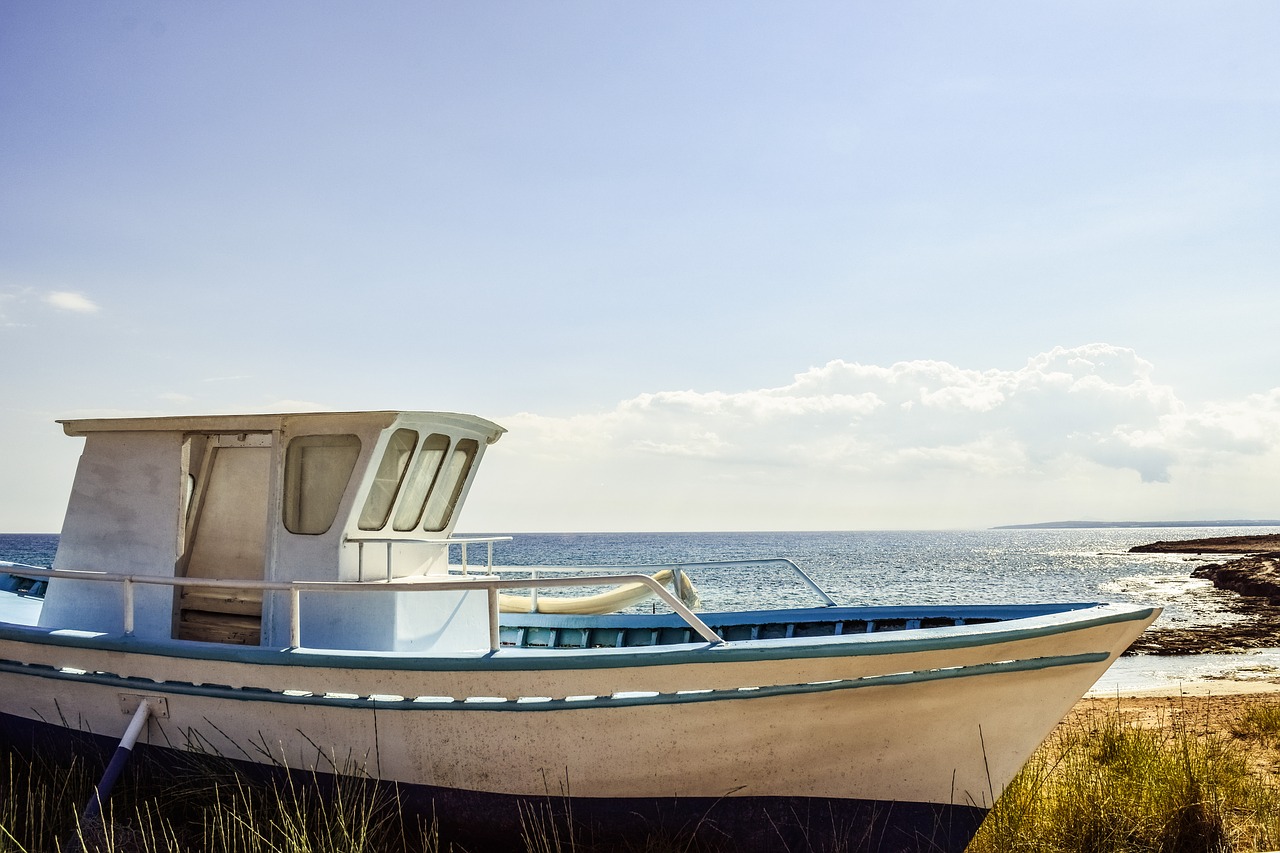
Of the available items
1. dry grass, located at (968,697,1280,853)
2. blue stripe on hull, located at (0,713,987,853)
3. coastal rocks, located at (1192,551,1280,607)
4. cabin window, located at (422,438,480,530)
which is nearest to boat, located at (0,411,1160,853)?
blue stripe on hull, located at (0,713,987,853)

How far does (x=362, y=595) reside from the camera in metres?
6.05

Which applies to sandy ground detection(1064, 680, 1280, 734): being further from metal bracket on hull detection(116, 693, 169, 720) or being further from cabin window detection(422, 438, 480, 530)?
metal bracket on hull detection(116, 693, 169, 720)

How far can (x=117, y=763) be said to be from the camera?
17.4ft

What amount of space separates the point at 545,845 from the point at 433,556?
→ 278 centimetres

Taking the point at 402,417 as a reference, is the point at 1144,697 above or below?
below

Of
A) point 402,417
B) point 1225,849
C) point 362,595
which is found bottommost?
point 1225,849

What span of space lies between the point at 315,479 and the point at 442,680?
6.26 feet

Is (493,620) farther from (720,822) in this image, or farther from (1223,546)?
(1223,546)

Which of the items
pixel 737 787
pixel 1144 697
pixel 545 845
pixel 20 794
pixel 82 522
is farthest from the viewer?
pixel 1144 697

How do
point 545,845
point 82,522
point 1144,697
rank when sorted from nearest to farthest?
1. point 545,845
2. point 82,522
3. point 1144,697

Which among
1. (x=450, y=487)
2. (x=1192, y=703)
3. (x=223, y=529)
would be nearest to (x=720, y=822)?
(x=450, y=487)

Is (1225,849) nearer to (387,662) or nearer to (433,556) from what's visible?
(387,662)

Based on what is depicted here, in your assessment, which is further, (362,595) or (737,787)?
(362,595)

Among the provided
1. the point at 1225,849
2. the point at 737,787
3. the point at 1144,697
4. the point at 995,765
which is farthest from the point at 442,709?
the point at 1144,697
